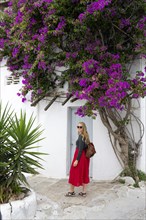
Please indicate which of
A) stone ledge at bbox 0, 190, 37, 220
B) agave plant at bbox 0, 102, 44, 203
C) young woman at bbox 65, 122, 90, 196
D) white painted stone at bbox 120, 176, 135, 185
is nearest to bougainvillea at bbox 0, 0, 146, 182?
young woman at bbox 65, 122, 90, 196

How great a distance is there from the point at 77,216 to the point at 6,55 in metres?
6.18

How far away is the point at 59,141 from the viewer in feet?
29.0

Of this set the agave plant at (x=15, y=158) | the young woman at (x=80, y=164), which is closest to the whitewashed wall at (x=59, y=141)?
the young woman at (x=80, y=164)

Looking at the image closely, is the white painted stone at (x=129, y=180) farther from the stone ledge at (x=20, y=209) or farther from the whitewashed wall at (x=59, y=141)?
the stone ledge at (x=20, y=209)

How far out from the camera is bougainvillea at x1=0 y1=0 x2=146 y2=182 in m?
6.87

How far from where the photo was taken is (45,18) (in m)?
7.41

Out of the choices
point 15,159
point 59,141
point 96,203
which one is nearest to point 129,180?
point 96,203

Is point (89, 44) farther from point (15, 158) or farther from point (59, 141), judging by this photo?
point (15, 158)

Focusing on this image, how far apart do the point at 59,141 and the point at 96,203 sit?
9.92ft

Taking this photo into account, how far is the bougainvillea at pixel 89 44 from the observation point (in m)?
6.87

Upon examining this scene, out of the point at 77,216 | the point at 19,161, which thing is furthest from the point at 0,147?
the point at 77,216

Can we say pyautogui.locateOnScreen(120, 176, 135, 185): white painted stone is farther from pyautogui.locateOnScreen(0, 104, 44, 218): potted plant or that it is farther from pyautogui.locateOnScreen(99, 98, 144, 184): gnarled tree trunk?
pyautogui.locateOnScreen(0, 104, 44, 218): potted plant

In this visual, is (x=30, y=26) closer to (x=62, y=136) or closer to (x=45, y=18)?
(x=45, y=18)

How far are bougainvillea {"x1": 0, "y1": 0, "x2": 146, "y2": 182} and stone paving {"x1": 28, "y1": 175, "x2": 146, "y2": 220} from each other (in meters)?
1.47
